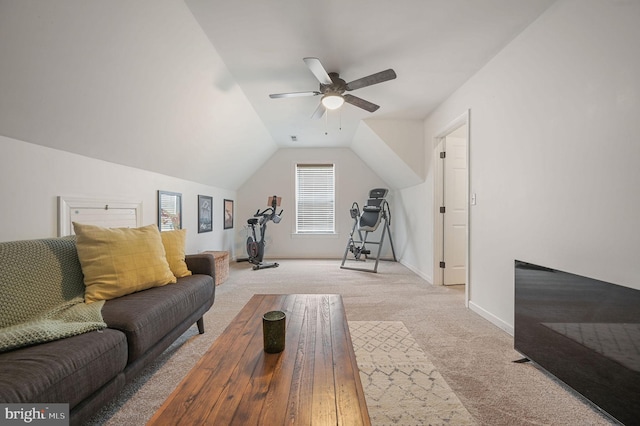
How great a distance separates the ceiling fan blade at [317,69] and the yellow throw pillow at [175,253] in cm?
185

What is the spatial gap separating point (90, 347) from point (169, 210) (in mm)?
2607

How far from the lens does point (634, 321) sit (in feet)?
3.92

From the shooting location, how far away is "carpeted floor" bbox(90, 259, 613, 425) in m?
1.40

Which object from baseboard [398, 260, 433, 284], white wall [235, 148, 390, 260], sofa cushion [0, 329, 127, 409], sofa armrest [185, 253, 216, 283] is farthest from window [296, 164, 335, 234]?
sofa cushion [0, 329, 127, 409]

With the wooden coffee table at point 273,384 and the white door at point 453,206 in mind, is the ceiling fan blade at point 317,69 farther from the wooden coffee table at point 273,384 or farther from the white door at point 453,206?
the white door at point 453,206

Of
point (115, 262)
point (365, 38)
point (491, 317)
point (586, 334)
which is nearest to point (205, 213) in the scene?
point (115, 262)

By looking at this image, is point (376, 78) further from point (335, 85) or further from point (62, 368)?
point (62, 368)

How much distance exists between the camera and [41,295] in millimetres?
1461

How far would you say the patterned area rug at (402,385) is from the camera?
139 centimetres

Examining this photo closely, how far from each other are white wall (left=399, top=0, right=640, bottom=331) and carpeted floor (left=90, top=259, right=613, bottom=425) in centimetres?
46

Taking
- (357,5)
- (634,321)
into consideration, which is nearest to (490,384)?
(634,321)

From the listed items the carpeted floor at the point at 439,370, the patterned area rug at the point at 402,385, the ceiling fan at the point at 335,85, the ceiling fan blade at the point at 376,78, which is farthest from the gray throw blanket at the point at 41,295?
the ceiling fan blade at the point at 376,78

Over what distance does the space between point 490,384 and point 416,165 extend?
10.6ft

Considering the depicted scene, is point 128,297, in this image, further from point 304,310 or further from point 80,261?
point 304,310
